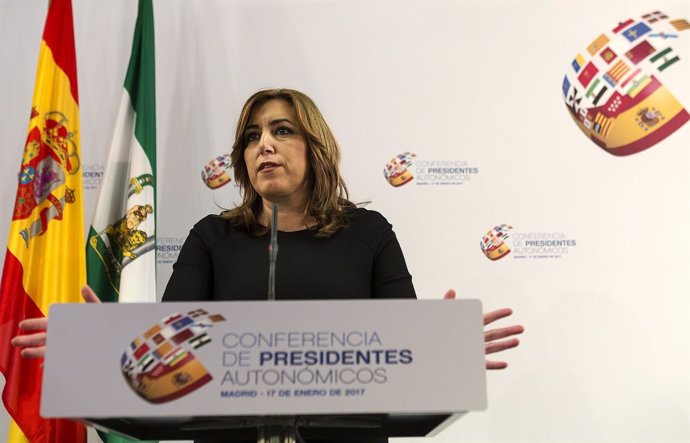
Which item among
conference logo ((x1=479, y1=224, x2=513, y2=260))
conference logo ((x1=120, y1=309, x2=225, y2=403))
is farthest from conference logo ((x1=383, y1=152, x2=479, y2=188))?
conference logo ((x1=120, y1=309, x2=225, y2=403))

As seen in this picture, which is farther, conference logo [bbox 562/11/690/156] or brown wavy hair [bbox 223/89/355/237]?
conference logo [bbox 562/11/690/156]

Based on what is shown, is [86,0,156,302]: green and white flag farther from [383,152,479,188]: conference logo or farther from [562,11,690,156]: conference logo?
[562,11,690,156]: conference logo

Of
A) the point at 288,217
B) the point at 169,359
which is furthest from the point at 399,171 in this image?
the point at 169,359

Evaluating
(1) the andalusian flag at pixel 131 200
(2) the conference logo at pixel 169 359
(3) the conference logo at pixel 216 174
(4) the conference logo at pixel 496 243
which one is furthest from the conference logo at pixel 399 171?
(2) the conference logo at pixel 169 359

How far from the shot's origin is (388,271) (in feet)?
5.68

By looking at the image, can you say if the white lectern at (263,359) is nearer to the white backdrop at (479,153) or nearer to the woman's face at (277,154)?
the woman's face at (277,154)

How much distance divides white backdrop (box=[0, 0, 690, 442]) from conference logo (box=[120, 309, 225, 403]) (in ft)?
6.48

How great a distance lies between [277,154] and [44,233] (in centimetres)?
124

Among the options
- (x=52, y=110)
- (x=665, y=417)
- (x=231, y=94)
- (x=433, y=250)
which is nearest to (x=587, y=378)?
(x=665, y=417)

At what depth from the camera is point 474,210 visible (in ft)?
9.77

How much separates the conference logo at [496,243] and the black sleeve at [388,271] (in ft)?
3.95

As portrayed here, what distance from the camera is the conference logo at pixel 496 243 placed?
2.93 meters

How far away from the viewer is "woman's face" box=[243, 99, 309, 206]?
A: 180 centimetres

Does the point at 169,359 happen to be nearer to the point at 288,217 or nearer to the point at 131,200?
the point at 288,217
